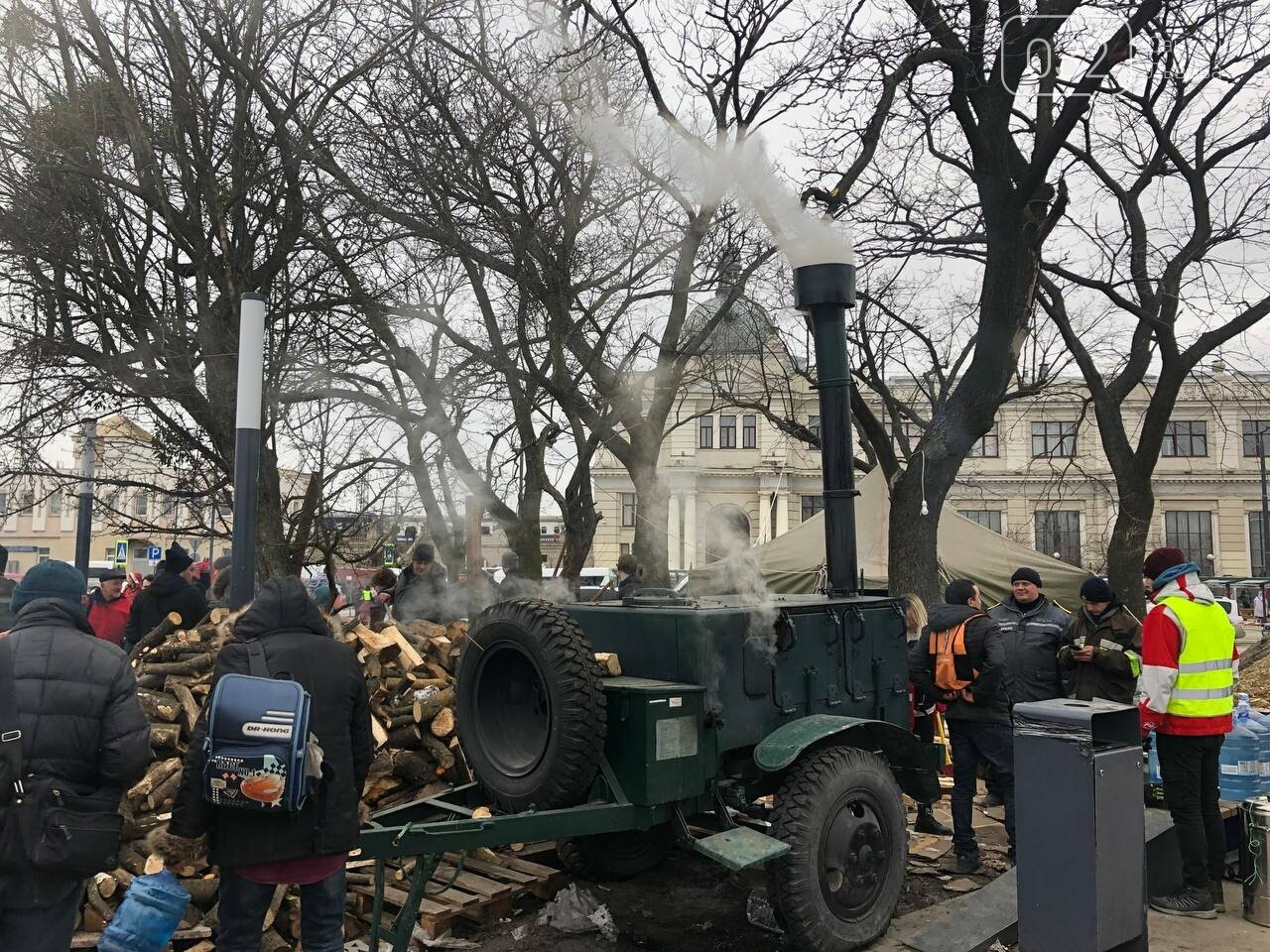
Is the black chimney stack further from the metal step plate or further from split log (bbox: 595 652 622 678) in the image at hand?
the metal step plate

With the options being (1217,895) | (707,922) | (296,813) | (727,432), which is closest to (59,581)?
(296,813)

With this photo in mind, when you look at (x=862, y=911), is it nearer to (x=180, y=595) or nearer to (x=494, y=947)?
(x=494, y=947)

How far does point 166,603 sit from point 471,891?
12.8ft

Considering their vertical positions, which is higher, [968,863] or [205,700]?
[205,700]

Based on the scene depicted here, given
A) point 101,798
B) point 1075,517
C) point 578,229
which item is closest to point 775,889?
point 101,798

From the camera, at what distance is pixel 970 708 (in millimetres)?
5676

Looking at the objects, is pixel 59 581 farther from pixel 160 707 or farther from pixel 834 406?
pixel 834 406

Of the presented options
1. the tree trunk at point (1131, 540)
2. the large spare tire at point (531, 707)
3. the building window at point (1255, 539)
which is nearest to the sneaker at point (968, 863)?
the large spare tire at point (531, 707)

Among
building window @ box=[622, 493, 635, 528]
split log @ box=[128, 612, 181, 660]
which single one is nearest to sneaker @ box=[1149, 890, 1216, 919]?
split log @ box=[128, 612, 181, 660]

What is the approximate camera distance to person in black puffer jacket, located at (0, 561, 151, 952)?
118 inches

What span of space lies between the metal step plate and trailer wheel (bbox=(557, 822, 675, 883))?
3.69 feet

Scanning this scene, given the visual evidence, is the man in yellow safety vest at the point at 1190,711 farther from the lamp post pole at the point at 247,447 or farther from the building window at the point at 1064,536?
the building window at the point at 1064,536

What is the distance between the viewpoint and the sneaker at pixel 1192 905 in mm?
4848

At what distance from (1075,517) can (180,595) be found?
41696mm
